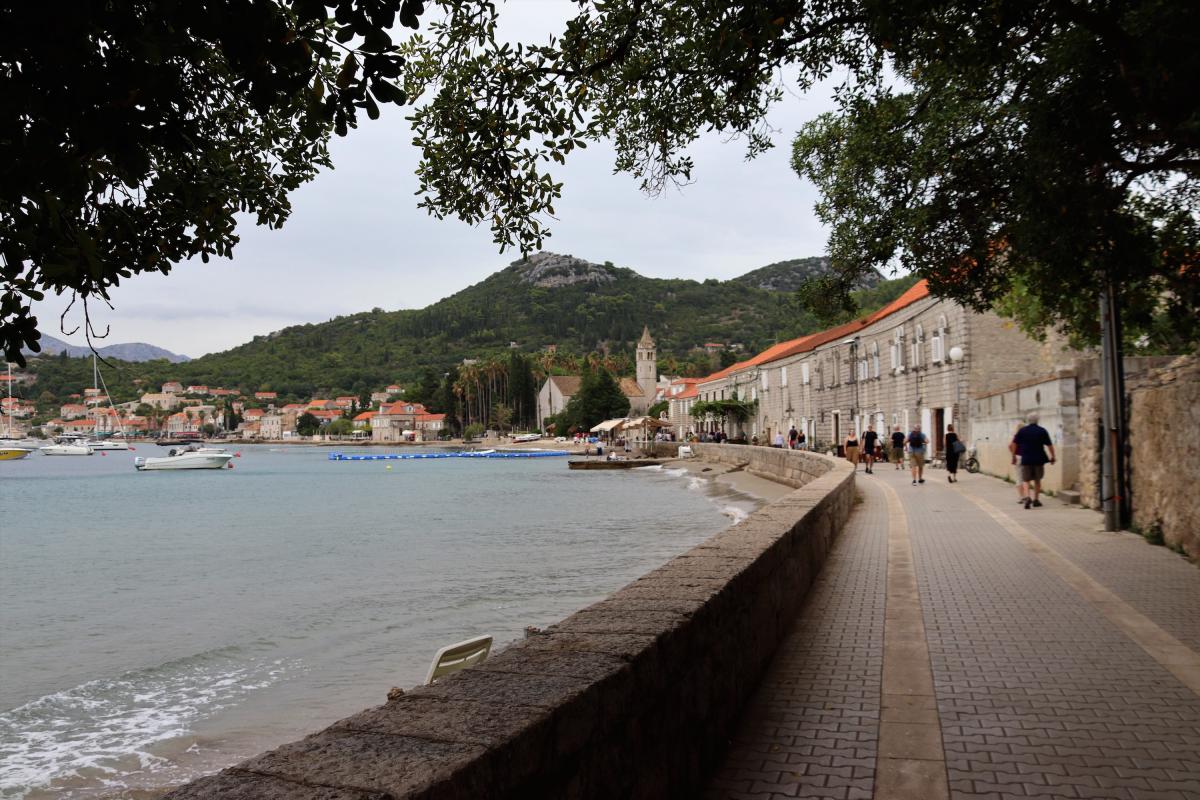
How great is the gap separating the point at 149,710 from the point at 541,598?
7.04 meters

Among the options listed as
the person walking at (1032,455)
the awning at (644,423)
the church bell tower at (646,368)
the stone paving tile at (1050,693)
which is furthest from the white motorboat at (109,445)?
the stone paving tile at (1050,693)

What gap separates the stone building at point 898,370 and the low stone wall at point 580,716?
418 inches

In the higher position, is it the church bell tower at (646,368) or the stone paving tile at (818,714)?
the church bell tower at (646,368)

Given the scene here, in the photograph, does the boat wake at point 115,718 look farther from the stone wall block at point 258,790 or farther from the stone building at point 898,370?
the stone building at point 898,370

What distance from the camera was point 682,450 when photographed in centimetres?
7494

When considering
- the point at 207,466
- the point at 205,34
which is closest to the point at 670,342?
the point at 207,466

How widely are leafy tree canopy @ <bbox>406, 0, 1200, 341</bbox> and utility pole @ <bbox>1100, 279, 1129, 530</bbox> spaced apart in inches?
59.8

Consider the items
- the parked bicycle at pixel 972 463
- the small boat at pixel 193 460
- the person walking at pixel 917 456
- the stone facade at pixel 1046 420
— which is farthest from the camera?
the small boat at pixel 193 460

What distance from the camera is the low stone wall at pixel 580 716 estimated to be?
1.96m

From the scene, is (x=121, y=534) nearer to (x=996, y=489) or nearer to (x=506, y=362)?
(x=996, y=489)

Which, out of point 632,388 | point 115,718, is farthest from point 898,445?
point 632,388

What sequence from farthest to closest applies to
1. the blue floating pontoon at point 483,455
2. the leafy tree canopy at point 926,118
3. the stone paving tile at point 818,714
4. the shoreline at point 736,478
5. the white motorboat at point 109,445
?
the white motorboat at point 109,445, the blue floating pontoon at point 483,455, the shoreline at point 736,478, the leafy tree canopy at point 926,118, the stone paving tile at point 818,714

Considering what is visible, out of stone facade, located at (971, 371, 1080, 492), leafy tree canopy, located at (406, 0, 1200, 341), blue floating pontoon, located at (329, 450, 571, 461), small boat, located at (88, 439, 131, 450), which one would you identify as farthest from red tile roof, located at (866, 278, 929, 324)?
small boat, located at (88, 439, 131, 450)

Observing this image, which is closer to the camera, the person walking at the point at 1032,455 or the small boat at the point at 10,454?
the person walking at the point at 1032,455
